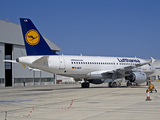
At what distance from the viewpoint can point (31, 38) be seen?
24391 mm

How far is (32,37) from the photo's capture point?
24.4 meters

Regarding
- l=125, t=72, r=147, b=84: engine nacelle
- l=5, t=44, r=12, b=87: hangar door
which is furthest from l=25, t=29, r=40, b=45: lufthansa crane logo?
l=5, t=44, r=12, b=87: hangar door

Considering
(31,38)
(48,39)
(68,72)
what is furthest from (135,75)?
(48,39)

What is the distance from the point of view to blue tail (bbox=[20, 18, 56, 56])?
78.8ft

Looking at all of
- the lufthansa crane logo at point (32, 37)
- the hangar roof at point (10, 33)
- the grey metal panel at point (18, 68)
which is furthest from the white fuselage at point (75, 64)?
the grey metal panel at point (18, 68)

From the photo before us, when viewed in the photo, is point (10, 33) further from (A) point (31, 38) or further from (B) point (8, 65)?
(A) point (31, 38)

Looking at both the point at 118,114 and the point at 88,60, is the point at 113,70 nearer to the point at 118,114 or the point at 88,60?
the point at 88,60

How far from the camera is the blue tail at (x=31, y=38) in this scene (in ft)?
78.8

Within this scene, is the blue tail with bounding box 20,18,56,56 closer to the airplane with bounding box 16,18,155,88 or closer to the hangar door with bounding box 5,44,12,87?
the airplane with bounding box 16,18,155,88

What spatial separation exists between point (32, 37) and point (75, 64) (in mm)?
6000

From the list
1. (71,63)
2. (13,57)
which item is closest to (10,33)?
(13,57)

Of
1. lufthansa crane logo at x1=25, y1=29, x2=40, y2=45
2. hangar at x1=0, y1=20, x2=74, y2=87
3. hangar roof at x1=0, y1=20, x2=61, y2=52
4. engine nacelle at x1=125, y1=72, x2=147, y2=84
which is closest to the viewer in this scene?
lufthansa crane logo at x1=25, y1=29, x2=40, y2=45

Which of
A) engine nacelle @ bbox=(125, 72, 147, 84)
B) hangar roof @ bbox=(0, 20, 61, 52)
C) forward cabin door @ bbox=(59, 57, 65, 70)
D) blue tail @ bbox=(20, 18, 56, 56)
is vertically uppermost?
hangar roof @ bbox=(0, 20, 61, 52)

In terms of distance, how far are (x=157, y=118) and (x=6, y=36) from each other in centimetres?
4353
